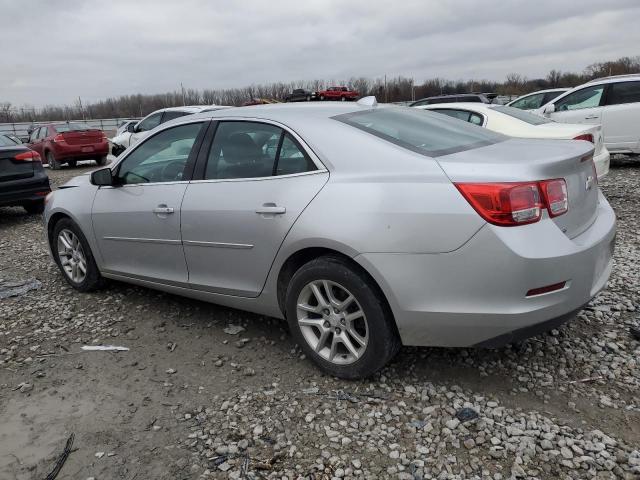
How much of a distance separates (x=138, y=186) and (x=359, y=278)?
6.88 feet

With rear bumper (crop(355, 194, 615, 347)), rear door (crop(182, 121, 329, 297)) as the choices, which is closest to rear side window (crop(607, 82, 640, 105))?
rear bumper (crop(355, 194, 615, 347))

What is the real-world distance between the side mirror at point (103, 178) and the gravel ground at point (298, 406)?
1.10 metres

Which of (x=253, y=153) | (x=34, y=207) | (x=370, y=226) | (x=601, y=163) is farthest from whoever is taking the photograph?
(x=34, y=207)

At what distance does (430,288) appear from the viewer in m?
2.58

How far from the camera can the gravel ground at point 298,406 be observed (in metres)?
2.40

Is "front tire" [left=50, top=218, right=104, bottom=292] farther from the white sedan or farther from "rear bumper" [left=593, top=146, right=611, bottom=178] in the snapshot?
"rear bumper" [left=593, top=146, right=611, bottom=178]

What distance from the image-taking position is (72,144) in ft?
51.5

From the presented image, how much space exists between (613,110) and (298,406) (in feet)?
30.9

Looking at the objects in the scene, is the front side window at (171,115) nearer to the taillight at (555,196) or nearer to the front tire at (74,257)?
the front tire at (74,257)

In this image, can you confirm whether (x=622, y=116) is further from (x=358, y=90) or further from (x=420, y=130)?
(x=358, y=90)

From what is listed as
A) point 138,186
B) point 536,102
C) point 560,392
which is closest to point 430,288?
point 560,392

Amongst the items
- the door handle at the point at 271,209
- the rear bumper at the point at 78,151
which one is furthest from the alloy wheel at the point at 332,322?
the rear bumper at the point at 78,151

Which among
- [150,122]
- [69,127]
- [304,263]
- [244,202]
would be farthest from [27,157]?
[69,127]

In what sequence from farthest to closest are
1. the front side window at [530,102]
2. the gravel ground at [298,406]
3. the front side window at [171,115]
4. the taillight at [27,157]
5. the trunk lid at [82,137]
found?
the trunk lid at [82,137] → the front side window at [530,102] → the front side window at [171,115] → the taillight at [27,157] → the gravel ground at [298,406]
